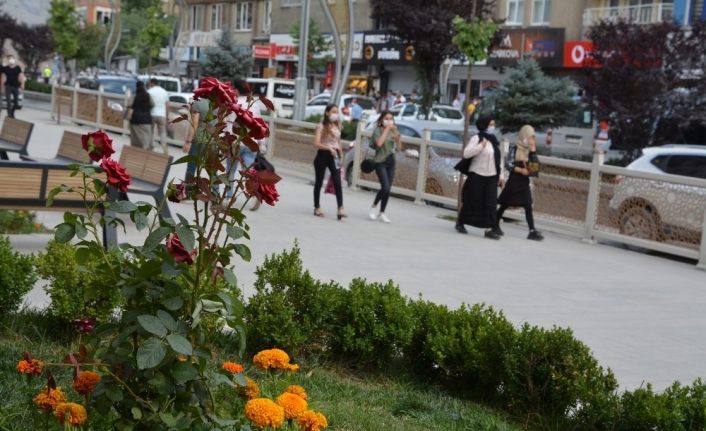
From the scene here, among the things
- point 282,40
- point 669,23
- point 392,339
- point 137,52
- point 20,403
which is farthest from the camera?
point 137,52

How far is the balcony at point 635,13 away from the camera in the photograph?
42.7 m

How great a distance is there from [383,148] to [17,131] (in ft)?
17.6

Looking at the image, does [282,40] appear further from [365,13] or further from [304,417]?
[304,417]

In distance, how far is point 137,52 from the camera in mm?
82625

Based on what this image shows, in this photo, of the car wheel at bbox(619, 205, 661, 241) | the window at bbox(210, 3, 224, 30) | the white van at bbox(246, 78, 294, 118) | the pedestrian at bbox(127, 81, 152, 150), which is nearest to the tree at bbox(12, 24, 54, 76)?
the window at bbox(210, 3, 224, 30)

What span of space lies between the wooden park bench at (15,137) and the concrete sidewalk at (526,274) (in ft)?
7.47

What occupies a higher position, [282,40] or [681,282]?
[282,40]

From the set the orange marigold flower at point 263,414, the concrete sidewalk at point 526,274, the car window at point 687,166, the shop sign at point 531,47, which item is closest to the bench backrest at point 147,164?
the concrete sidewalk at point 526,274

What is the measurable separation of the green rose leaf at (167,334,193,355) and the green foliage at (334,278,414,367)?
2830 millimetres

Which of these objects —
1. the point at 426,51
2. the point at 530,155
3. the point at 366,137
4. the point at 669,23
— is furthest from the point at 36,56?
the point at 530,155

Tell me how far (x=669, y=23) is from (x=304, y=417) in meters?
30.0

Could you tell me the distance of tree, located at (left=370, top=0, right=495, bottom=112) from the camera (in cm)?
4631

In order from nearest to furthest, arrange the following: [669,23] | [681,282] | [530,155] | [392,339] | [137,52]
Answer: [392,339] < [681,282] < [530,155] < [669,23] < [137,52]

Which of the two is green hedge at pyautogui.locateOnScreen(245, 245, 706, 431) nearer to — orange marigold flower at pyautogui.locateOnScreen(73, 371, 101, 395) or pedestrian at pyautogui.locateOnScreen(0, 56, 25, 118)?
orange marigold flower at pyautogui.locateOnScreen(73, 371, 101, 395)
